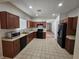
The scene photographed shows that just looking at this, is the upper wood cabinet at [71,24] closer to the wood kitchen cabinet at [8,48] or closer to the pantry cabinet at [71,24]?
the pantry cabinet at [71,24]

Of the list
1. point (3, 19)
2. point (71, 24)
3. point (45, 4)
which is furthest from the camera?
point (71, 24)

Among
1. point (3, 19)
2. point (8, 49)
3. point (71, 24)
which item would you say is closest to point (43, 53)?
point (8, 49)

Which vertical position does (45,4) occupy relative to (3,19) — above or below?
above

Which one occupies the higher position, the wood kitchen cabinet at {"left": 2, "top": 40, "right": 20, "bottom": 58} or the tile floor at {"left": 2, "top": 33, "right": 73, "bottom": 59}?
the wood kitchen cabinet at {"left": 2, "top": 40, "right": 20, "bottom": 58}

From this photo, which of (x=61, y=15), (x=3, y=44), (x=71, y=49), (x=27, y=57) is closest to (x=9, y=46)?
(x=3, y=44)

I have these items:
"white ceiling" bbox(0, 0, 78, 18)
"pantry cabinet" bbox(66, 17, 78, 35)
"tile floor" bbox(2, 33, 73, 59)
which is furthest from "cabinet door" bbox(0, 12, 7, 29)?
"pantry cabinet" bbox(66, 17, 78, 35)

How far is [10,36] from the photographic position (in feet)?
9.84

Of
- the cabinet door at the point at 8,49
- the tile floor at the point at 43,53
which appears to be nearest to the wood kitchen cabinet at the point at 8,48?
the cabinet door at the point at 8,49

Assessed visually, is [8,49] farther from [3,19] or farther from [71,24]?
[71,24]

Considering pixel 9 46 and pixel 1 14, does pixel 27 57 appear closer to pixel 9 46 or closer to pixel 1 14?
pixel 9 46

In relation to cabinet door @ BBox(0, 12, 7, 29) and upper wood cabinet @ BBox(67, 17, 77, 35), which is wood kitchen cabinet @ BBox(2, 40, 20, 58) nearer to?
cabinet door @ BBox(0, 12, 7, 29)

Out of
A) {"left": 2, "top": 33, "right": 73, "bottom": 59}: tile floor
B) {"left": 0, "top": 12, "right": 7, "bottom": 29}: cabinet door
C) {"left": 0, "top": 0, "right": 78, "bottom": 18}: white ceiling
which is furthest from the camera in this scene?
{"left": 2, "top": 33, "right": 73, "bottom": 59}: tile floor

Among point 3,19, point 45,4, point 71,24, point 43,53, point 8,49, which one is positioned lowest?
point 43,53

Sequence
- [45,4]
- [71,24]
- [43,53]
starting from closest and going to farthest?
[45,4]
[43,53]
[71,24]
